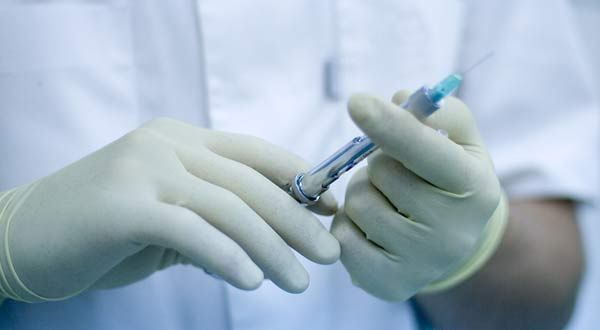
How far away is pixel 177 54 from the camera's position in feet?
1.88

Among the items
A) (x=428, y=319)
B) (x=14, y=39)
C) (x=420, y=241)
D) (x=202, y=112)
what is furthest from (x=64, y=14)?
(x=428, y=319)

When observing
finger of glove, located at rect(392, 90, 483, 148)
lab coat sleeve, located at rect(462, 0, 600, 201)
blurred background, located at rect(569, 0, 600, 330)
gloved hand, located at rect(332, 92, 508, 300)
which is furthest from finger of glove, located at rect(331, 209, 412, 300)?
blurred background, located at rect(569, 0, 600, 330)

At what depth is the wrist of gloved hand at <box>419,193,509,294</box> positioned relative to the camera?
54 cm

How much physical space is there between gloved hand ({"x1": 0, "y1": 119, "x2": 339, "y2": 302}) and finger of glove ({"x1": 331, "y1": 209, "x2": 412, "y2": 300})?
20 millimetres

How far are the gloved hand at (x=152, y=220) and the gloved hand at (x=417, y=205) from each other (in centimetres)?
4

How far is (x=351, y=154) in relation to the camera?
42 centimetres

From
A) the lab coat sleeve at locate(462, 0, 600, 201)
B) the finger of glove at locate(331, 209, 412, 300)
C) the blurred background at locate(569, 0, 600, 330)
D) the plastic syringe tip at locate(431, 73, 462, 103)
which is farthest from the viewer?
the blurred background at locate(569, 0, 600, 330)

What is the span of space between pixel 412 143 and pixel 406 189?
0.19 ft

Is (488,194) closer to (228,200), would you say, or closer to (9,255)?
(228,200)

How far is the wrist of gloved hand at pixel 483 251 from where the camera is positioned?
54cm

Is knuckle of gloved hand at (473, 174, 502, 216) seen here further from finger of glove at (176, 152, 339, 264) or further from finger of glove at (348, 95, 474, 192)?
finger of glove at (176, 152, 339, 264)

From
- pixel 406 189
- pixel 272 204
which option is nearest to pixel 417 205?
pixel 406 189

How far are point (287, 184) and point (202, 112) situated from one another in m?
0.16

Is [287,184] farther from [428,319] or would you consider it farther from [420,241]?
[428,319]
